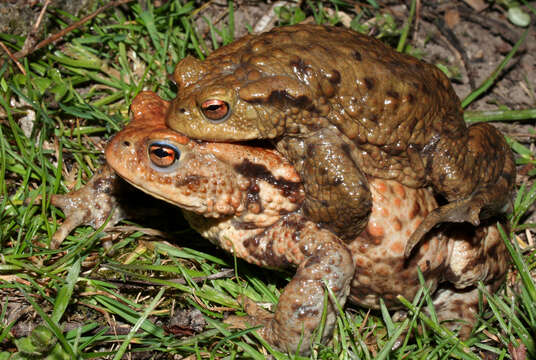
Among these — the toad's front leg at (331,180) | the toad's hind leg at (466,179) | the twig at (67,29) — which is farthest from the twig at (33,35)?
the toad's hind leg at (466,179)

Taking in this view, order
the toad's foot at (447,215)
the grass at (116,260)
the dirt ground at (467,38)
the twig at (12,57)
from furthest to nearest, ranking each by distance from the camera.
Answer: the dirt ground at (467,38)
the twig at (12,57)
the grass at (116,260)
the toad's foot at (447,215)

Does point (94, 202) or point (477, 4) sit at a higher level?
point (477, 4)

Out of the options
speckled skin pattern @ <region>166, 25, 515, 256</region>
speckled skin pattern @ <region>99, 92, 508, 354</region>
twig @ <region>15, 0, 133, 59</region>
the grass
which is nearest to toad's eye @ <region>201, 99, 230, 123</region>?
speckled skin pattern @ <region>166, 25, 515, 256</region>

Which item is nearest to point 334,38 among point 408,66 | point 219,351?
point 408,66

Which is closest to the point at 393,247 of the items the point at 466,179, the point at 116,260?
the point at 466,179

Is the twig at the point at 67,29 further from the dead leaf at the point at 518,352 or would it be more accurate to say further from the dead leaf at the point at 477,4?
the dead leaf at the point at 518,352

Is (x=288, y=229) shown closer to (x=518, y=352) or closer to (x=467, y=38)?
(x=518, y=352)
